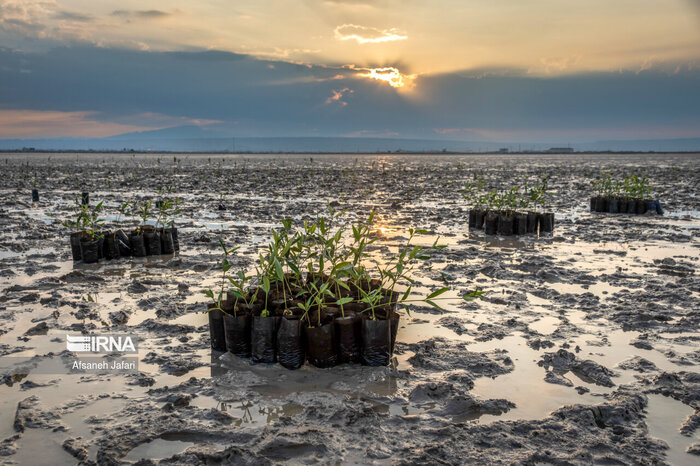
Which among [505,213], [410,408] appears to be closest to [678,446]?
[410,408]

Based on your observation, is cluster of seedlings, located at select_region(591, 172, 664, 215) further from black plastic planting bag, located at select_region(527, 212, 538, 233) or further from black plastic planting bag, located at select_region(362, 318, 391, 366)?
black plastic planting bag, located at select_region(362, 318, 391, 366)

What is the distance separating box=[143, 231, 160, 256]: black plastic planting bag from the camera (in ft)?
28.0

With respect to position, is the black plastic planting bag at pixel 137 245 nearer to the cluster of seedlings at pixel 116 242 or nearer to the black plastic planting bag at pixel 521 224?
the cluster of seedlings at pixel 116 242

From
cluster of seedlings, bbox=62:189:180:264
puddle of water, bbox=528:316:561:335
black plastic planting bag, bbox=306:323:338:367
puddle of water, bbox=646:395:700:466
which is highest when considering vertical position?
cluster of seedlings, bbox=62:189:180:264

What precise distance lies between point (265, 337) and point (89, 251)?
4850 millimetres

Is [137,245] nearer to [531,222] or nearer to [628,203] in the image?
[531,222]

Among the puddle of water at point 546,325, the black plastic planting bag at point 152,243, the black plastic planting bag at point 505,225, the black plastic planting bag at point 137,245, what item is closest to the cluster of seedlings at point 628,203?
the black plastic planting bag at point 505,225

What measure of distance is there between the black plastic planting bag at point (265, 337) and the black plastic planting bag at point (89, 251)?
4717 millimetres

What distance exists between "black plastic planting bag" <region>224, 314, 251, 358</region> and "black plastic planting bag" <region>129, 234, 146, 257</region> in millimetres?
4469

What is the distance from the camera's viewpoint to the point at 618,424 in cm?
344

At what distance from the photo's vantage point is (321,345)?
4.38 m

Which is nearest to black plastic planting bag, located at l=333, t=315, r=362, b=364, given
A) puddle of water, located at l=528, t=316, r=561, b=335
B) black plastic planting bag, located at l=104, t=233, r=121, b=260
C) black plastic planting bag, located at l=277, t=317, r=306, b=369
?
black plastic planting bag, located at l=277, t=317, r=306, b=369

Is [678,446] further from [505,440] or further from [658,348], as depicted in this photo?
[658,348]

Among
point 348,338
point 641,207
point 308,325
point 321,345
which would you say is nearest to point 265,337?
point 308,325
